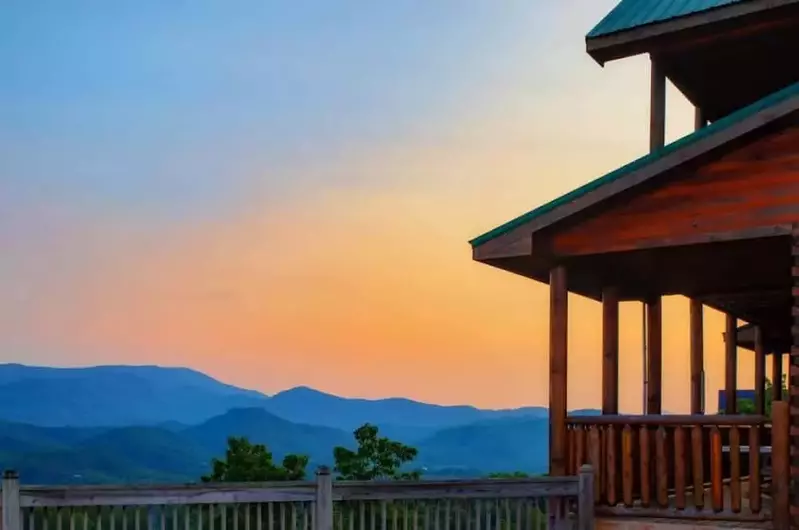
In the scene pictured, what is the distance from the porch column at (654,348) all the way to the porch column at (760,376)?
5.55m

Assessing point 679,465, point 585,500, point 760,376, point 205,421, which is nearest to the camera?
point 679,465

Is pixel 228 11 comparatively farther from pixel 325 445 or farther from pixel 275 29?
pixel 325 445

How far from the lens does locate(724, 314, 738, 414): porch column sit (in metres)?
19.0

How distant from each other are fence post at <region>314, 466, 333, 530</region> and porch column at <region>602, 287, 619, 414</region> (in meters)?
4.84

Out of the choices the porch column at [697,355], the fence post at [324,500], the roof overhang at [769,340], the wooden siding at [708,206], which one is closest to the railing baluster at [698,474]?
the wooden siding at [708,206]

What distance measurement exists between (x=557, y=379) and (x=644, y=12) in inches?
209

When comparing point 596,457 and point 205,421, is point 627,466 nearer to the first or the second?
point 596,457

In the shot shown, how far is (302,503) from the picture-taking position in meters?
10.8

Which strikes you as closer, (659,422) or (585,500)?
(585,500)

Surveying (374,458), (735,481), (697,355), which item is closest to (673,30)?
(697,355)

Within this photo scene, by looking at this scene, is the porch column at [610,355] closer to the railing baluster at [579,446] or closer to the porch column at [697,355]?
the railing baluster at [579,446]

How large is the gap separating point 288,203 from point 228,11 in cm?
1066

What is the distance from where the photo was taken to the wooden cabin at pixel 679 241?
460 inches

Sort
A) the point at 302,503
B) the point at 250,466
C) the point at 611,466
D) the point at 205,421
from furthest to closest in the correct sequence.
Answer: the point at 205,421 < the point at 250,466 < the point at 611,466 < the point at 302,503
